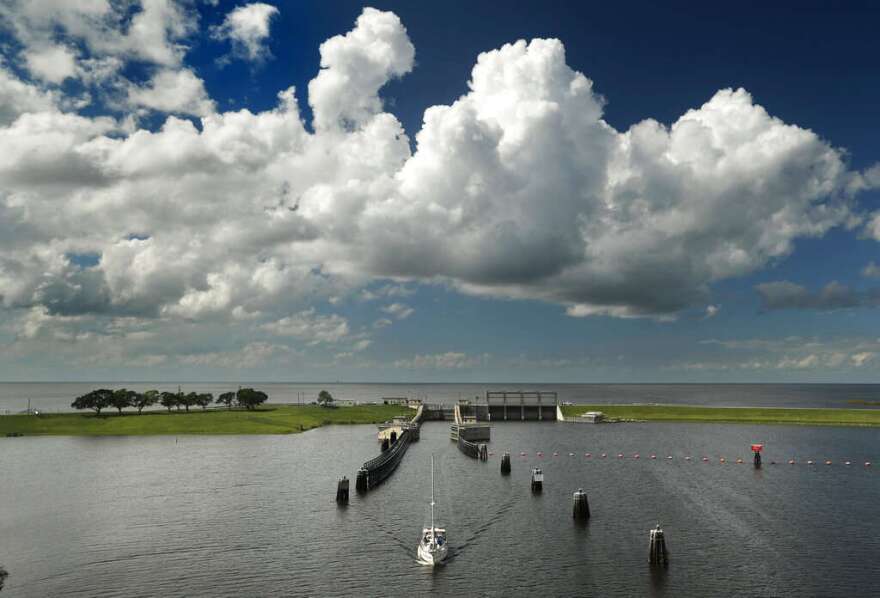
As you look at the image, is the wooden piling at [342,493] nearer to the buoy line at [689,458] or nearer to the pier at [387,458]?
the pier at [387,458]

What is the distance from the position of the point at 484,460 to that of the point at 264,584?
7229 cm

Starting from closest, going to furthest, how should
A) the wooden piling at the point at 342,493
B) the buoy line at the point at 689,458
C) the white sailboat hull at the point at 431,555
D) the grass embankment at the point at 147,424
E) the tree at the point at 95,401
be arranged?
1. the white sailboat hull at the point at 431,555
2. the wooden piling at the point at 342,493
3. the buoy line at the point at 689,458
4. the grass embankment at the point at 147,424
5. the tree at the point at 95,401

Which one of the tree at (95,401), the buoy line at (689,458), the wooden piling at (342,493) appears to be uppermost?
the tree at (95,401)

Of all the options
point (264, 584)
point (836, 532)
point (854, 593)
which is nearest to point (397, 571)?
point (264, 584)

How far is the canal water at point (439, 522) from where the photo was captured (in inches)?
1996

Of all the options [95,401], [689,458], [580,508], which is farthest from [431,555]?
[95,401]

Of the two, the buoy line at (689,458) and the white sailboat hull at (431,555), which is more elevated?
the white sailboat hull at (431,555)

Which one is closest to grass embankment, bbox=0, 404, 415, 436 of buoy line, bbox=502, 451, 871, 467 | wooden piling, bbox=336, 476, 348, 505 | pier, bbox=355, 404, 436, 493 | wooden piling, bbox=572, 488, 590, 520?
pier, bbox=355, 404, 436, 493

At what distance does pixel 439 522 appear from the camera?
6925cm

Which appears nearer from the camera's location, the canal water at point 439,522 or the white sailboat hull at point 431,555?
the canal water at point 439,522

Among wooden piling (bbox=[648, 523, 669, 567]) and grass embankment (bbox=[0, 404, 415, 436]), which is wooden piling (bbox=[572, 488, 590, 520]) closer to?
wooden piling (bbox=[648, 523, 669, 567])

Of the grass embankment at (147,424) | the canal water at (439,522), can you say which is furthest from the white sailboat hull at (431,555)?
the grass embankment at (147,424)

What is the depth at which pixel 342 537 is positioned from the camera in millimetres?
63844

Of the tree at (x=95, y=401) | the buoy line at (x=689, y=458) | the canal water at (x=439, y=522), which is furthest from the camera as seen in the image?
the tree at (x=95, y=401)
